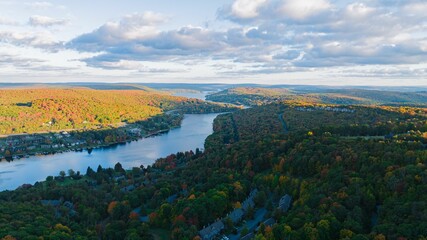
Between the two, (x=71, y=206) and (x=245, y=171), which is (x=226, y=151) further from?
(x=71, y=206)

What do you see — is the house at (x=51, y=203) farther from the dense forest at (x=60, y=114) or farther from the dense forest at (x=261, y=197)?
the dense forest at (x=60, y=114)

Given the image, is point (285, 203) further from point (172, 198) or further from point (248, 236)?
point (172, 198)

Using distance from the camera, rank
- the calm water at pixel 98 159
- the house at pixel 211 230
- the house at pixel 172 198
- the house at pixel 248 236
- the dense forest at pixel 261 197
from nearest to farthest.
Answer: the dense forest at pixel 261 197 → the house at pixel 248 236 → the house at pixel 211 230 → the house at pixel 172 198 → the calm water at pixel 98 159

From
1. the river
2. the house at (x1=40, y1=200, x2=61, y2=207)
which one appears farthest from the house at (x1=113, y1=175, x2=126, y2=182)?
the house at (x1=40, y1=200, x2=61, y2=207)

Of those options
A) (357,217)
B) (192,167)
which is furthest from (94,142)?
(357,217)

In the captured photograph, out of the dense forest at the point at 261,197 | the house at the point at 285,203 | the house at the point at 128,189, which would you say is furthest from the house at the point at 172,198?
the house at the point at 285,203

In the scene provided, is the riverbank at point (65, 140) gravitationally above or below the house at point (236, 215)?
below

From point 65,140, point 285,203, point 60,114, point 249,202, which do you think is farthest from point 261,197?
point 60,114
